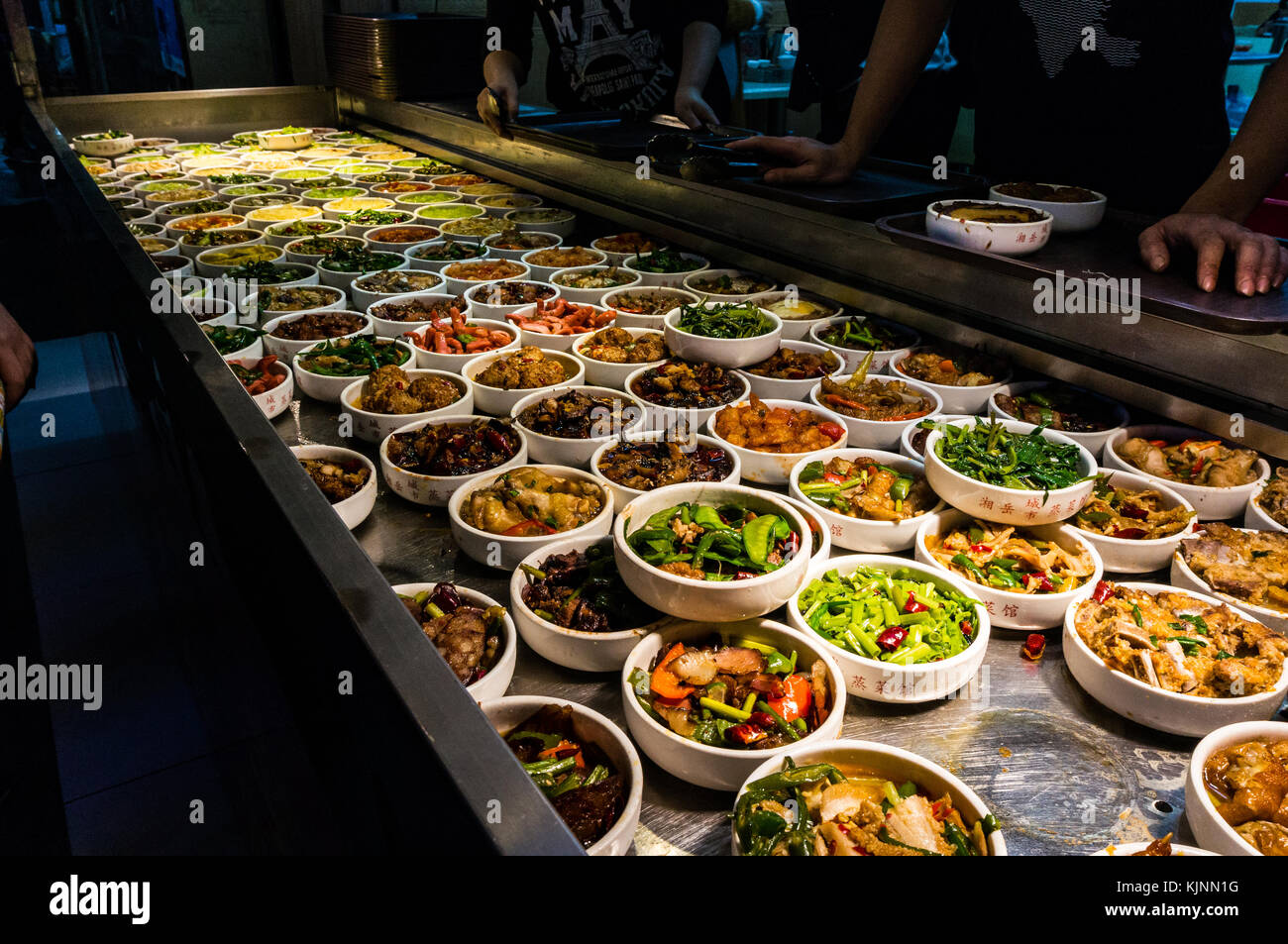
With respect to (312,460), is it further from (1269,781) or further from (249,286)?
(1269,781)

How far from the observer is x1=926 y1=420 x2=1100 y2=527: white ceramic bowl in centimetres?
188

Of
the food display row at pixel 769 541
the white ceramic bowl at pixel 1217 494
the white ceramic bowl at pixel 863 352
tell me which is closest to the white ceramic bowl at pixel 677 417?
the food display row at pixel 769 541

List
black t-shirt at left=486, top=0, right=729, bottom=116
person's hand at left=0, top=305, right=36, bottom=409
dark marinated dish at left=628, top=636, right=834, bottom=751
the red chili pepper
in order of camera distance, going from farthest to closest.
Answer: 1. black t-shirt at left=486, top=0, right=729, bottom=116
2. person's hand at left=0, top=305, right=36, bottom=409
3. the red chili pepper
4. dark marinated dish at left=628, top=636, right=834, bottom=751

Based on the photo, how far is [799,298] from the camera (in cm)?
326

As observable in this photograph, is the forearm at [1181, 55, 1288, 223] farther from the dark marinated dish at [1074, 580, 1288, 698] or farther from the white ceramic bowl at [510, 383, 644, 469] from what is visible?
the white ceramic bowl at [510, 383, 644, 469]

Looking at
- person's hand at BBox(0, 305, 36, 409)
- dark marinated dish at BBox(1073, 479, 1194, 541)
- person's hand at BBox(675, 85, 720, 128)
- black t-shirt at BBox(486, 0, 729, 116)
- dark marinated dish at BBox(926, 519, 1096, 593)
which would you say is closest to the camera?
dark marinated dish at BBox(926, 519, 1096, 593)

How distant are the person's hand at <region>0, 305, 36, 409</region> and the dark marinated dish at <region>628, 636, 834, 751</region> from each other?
2.09 m

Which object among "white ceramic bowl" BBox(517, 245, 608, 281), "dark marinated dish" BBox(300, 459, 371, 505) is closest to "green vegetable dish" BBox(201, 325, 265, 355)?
"dark marinated dish" BBox(300, 459, 371, 505)

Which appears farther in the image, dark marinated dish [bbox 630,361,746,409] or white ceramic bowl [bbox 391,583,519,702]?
dark marinated dish [bbox 630,361,746,409]

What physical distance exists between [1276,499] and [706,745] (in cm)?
149

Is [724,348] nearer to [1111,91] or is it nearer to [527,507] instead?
[527,507]

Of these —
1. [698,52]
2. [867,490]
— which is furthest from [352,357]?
[698,52]
